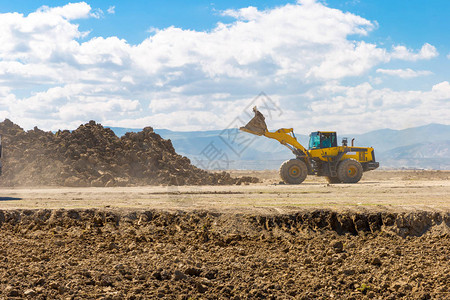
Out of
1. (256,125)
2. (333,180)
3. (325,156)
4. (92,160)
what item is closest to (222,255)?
(256,125)

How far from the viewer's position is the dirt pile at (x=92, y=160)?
2416 cm

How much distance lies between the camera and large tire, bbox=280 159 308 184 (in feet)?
76.7

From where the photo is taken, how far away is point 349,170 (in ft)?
79.4

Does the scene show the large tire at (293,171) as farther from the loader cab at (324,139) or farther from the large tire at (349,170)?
the large tire at (349,170)

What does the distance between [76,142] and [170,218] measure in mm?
17496

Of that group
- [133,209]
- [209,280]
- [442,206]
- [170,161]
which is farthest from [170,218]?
[170,161]

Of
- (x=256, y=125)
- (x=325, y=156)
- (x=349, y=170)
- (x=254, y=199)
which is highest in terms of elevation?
(x=256, y=125)

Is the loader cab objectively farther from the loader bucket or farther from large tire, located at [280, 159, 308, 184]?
the loader bucket

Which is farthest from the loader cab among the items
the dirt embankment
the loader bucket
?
the dirt embankment

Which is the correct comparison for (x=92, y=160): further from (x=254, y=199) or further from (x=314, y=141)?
(x=254, y=199)

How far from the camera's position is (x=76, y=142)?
27125 mm

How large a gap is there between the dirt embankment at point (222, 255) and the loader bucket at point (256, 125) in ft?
39.2

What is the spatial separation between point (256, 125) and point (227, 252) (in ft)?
45.8

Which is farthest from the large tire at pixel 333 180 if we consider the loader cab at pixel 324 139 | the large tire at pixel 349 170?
the loader cab at pixel 324 139
